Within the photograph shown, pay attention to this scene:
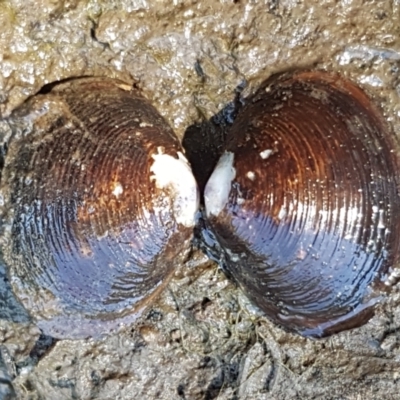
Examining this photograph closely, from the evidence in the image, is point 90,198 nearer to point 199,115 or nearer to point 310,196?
point 199,115

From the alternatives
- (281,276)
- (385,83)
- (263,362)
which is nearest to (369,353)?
(263,362)

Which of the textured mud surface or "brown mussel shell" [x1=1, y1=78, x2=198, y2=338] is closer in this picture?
"brown mussel shell" [x1=1, y1=78, x2=198, y2=338]

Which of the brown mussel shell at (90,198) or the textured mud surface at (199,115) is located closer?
the brown mussel shell at (90,198)

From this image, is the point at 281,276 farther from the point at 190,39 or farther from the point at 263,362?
the point at 190,39

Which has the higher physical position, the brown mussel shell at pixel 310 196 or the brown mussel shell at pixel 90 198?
the brown mussel shell at pixel 90 198

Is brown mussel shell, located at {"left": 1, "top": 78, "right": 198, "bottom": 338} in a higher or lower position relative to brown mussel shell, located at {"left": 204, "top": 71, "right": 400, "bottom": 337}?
higher
